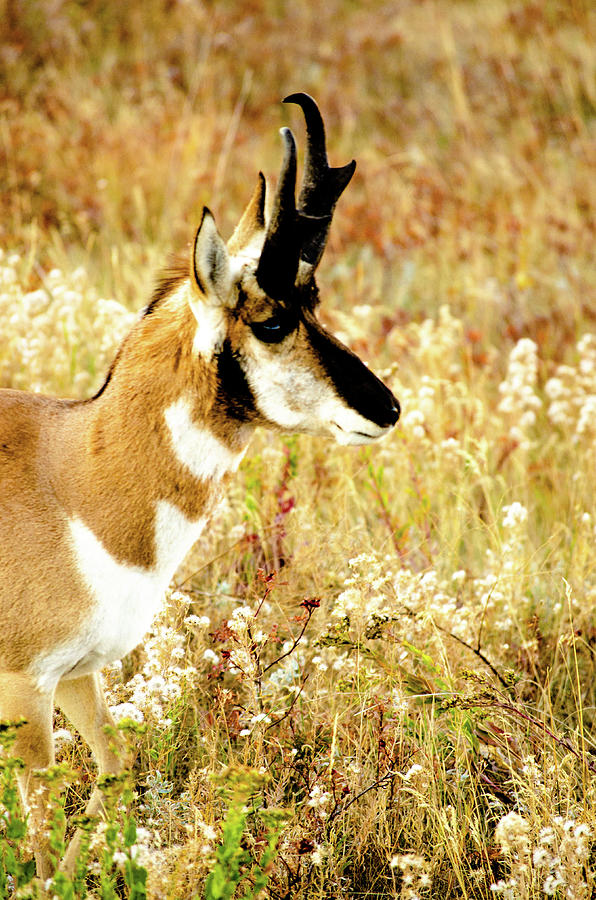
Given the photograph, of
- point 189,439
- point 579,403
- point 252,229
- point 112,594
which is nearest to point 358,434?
point 189,439

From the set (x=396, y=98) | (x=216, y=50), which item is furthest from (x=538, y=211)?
(x=216, y=50)

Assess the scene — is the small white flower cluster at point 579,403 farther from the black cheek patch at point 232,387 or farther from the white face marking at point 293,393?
the black cheek patch at point 232,387

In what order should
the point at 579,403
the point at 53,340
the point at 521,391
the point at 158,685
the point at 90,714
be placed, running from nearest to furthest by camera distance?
1. the point at 90,714
2. the point at 158,685
3. the point at 53,340
4. the point at 521,391
5. the point at 579,403

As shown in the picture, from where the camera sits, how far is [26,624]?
2846mm

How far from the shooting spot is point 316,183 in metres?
3.17

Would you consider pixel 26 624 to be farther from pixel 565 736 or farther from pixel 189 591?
pixel 565 736

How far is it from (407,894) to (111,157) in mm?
6741

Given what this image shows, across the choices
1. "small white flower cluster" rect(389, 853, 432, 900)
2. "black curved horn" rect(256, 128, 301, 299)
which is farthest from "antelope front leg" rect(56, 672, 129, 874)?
"black curved horn" rect(256, 128, 301, 299)

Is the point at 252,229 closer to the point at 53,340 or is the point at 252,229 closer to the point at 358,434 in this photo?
the point at 358,434

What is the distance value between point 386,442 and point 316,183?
7.15ft

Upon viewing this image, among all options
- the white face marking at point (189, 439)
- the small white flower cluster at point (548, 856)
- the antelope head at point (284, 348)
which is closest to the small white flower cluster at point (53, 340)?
the white face marking at point (189, 439)

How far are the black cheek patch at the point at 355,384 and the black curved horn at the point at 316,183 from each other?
256 mm

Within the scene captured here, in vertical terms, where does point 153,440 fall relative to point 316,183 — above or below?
below

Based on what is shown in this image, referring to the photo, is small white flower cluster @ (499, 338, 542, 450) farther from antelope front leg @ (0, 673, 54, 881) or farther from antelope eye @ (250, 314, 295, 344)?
antelope front leg @ (0, 673, 54, 881)
